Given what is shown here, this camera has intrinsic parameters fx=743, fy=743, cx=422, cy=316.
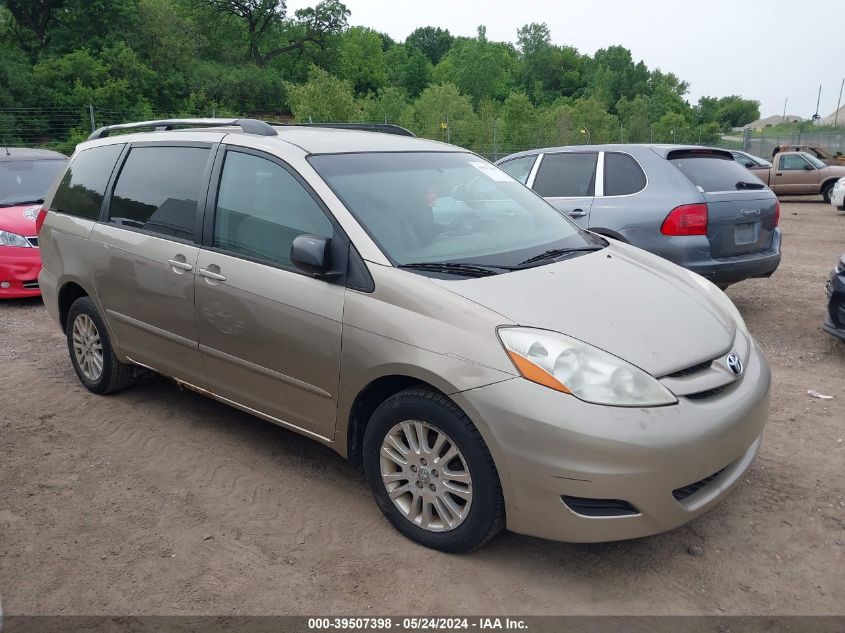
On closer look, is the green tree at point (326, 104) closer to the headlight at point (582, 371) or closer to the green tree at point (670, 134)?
the green tree at point (670, 134)

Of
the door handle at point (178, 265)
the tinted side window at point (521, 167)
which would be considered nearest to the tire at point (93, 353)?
the door handle at point (178, 265)

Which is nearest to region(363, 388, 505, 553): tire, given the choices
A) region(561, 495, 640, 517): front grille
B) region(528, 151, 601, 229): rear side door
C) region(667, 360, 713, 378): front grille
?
region(561, 495, 640, 517): front grille

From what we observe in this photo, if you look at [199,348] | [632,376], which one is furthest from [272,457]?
[632,376]

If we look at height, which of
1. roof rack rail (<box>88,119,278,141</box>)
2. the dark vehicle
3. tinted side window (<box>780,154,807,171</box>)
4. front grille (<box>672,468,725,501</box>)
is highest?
tinted side window (<box>780,154,807,171</box>)

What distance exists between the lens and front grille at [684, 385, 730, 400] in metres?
2.97

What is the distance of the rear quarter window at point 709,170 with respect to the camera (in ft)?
22.3

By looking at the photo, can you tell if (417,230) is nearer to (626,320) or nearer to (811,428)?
(626,320)

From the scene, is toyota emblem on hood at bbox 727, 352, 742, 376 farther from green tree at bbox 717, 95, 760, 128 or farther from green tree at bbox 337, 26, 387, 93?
green tree at bbox 717, 95, 760, 128

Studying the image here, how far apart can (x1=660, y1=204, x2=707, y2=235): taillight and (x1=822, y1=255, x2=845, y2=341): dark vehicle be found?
114cm

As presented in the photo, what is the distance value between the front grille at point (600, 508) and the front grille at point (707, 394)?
19.8 inches

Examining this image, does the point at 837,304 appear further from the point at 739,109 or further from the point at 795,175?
the point at 739,109

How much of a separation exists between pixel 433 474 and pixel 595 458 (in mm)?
731

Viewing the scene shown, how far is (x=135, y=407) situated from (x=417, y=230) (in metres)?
2.60

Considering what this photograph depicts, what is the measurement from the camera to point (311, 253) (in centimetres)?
338
